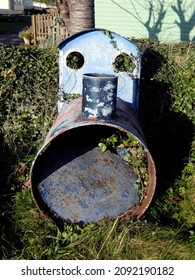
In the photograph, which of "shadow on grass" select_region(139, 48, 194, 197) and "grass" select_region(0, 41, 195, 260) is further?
"shadow on grass" select_region(139, 48, 194, 197)

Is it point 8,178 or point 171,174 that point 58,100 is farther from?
point 171,174

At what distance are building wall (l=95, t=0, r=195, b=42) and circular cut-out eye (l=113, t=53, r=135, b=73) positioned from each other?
305 inches

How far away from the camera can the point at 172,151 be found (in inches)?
230

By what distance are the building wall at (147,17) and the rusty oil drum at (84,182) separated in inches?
331

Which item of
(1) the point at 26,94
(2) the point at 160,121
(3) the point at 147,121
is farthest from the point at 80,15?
(2) the point at 160,121

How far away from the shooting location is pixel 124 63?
17.7 ft

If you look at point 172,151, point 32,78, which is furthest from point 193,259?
point 32,78

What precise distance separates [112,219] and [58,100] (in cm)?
194

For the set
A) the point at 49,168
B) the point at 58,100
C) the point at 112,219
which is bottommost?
the point at 112,219

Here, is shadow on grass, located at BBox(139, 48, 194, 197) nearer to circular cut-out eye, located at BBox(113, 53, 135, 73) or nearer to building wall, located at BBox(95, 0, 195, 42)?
circular cut-out eye, located at BBox(113, 53, 135, 73)

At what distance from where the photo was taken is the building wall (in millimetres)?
12727

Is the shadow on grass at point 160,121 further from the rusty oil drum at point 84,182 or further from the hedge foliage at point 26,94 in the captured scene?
the hedge foliage at point 26,94

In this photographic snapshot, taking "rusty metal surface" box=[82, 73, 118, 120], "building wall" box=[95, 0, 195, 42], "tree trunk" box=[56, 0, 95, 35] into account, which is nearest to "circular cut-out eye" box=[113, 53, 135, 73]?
"tree trunk" box=[56, 0, 95, 35]

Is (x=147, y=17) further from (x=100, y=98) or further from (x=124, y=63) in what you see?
(x=100, y=98)
